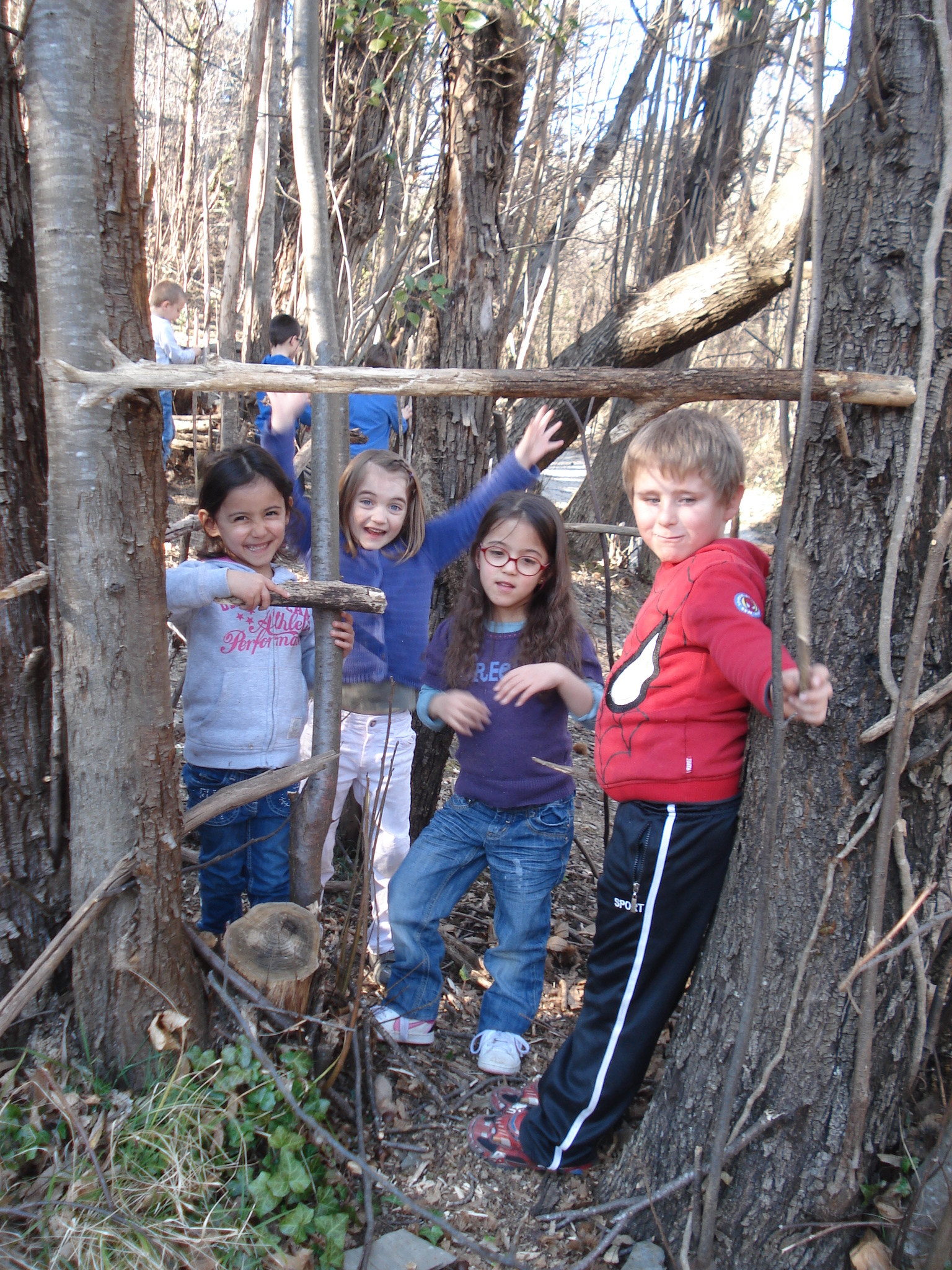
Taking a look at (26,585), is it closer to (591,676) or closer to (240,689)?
(240,689)

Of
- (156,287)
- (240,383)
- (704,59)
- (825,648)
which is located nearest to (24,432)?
(240,383)

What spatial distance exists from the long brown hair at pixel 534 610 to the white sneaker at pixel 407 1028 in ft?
3.06

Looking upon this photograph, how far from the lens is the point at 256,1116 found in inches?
70.4

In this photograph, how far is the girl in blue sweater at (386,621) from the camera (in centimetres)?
275

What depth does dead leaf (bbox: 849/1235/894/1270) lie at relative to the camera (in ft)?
5.10

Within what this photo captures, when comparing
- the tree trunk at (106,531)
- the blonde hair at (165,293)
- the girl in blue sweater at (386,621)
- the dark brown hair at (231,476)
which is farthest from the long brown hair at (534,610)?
the blonde hair at (165,293)

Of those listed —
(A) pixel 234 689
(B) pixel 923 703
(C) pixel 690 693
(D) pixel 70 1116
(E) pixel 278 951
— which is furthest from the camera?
(A) pixel 234 689

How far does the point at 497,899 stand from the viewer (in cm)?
239

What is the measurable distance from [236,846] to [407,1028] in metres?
0.70

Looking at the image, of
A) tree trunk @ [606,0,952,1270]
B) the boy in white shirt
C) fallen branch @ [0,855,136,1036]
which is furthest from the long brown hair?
the boy in white shirt

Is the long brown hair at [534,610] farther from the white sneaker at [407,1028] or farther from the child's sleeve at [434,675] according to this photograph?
the white sneaker at [407,1028]

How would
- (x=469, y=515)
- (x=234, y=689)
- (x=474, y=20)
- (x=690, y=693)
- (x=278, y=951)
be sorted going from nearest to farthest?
(x=690, y=693) < (x=278, y=951) < (x=234, y=689) < (x=469, y=515) < (x=474, y=20)

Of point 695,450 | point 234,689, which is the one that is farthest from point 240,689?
point 695,450

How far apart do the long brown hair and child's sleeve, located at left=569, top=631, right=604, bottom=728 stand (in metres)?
A: 0.04
